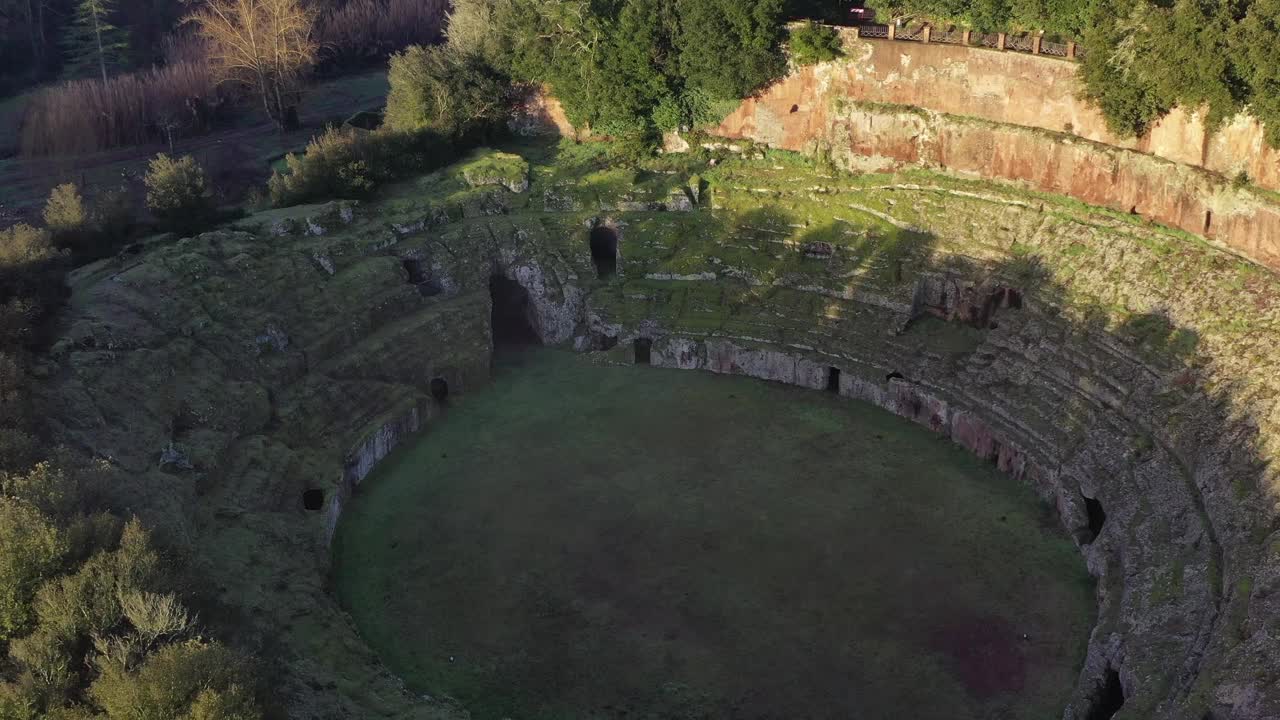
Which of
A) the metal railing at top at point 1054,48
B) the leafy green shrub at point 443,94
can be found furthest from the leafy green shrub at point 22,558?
the metal railing at top at point 1054,48

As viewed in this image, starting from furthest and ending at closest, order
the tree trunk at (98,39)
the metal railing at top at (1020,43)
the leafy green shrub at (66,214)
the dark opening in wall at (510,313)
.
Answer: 1. the tree trunk at (98,39)
2. the dark opening in wall at (510,313)
3. the metal railing at top at (1020,43)
4. the leafy green shrub at (66,214)

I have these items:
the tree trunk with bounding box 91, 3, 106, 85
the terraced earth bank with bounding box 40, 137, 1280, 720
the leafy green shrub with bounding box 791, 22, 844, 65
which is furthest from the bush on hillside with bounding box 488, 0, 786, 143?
the tree trunk with bounding box 91, 3, 106, 85

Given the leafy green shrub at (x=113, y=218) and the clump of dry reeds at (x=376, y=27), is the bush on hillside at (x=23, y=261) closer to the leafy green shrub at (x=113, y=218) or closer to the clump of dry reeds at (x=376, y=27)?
the leafy green shrub at (x=113, y=218)

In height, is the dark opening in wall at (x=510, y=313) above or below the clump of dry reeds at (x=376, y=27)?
below

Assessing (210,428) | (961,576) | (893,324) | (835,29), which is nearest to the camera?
(961,576)

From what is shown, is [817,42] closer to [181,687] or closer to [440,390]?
[440,390]

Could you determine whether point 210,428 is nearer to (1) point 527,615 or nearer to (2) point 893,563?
(1) point 527,615

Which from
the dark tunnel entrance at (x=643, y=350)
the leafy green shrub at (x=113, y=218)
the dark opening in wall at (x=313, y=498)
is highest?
the leafy green shrub at (x=113, y=218)

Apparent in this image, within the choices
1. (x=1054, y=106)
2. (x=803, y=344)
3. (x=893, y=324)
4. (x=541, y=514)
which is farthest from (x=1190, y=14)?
(x=541, y=514)

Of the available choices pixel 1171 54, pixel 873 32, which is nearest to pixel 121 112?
pixel 873 32
